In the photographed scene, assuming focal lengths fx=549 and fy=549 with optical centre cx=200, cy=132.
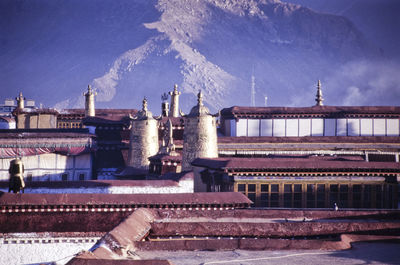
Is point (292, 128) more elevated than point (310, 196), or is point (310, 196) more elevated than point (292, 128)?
point (292, 128)

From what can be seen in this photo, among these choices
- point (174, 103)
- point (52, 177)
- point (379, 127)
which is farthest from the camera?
point (174, 103)

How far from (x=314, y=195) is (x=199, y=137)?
936cm

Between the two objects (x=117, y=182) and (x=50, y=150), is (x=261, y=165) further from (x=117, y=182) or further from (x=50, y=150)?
(x=50, y=150)

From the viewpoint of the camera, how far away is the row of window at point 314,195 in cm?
2711

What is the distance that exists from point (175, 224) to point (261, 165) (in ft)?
39.4

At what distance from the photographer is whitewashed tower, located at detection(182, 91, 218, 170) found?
3416 cm

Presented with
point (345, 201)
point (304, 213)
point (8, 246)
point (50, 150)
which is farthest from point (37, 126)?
point (304, 213)

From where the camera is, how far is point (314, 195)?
27312 mm

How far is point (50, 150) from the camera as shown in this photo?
40.3 meters

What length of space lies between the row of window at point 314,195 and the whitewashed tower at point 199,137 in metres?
7.09

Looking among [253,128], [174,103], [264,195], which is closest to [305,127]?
[253,128]

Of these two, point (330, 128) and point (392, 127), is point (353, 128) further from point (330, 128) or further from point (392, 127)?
point (392, 127)

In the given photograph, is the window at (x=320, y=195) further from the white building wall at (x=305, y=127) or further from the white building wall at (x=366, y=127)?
the white building wall at (x=366, y=127)

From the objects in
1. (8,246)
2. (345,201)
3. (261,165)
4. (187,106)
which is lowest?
(8,246)
